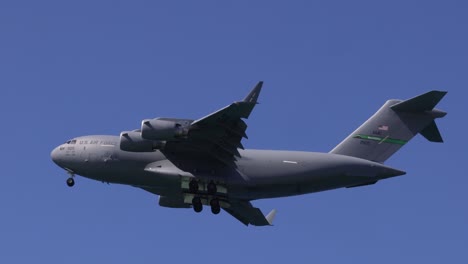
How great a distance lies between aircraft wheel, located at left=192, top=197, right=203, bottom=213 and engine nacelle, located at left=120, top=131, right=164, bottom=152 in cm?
217

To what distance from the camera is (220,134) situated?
2773 centimetres

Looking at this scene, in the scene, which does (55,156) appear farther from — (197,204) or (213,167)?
(213,167)

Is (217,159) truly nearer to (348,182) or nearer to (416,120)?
(348,182)

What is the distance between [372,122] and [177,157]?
6294 millimetres

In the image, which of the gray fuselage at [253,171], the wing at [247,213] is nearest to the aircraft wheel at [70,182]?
the gray fuselage at [253,171]

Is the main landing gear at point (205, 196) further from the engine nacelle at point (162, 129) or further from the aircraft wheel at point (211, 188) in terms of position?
the engine nacelle at point (162, 129)

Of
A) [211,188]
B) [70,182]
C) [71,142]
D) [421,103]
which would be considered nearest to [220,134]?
[211,188]

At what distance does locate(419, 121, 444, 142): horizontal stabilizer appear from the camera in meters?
30.2

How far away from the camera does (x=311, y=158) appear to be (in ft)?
94.9

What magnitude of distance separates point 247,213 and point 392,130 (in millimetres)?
5311

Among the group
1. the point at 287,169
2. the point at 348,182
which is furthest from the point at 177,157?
the point at 348,182

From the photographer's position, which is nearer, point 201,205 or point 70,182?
point 201,205

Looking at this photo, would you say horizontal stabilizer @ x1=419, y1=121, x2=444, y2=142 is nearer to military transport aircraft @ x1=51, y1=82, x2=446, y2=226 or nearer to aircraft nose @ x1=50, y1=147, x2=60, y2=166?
military transport aircraft @ x1=51, y1=82, x2=446, y2=226

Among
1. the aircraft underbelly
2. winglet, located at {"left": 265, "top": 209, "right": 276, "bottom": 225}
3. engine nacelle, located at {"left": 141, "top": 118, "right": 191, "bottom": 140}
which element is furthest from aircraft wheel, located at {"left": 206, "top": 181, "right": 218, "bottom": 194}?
winglet, located at {"left": 265, "top": 209, "right": 276, "bottom": 225}
